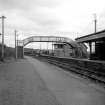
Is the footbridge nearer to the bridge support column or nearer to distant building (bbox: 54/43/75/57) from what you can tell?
the bridge support column

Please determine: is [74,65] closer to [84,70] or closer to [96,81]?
[84,70]

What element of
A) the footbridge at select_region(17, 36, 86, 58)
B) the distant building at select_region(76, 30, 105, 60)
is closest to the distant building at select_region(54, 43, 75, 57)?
the footbridge at select_region(17, 36, 86, 58)

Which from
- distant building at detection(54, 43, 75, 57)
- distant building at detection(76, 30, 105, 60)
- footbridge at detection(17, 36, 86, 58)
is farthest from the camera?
distant building at detection(54, 43, 75, 57)

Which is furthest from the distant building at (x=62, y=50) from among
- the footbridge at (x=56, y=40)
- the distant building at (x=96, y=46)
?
the distant building at (x=96, y=46)

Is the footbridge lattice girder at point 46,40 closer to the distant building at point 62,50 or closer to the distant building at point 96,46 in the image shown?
the distant building at point 62,50

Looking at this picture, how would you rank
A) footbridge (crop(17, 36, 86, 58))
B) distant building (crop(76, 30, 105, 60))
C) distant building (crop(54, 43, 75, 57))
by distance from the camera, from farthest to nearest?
distant building (crop(54, 43, 75, 57)) → footbridge (crop(17, 36, 86, 58)) → distant building (crop(76, 30, 105, 60))

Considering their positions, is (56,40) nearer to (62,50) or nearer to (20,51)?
(20,51)

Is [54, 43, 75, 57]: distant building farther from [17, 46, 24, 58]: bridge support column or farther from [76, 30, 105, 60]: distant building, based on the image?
[76, 30, 105, 60]: distant building

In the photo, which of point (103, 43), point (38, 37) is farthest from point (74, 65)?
point (38, 37)

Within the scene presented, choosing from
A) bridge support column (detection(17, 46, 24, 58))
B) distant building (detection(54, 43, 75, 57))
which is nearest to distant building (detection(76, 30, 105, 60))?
bridge support column (detection(17, 46, 24, 58))

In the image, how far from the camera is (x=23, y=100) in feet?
19.6

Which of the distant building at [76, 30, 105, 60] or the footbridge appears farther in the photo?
Result: the footbridge

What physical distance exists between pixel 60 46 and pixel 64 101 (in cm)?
6315

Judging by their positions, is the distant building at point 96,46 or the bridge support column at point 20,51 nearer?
the distant building at point 96,46
